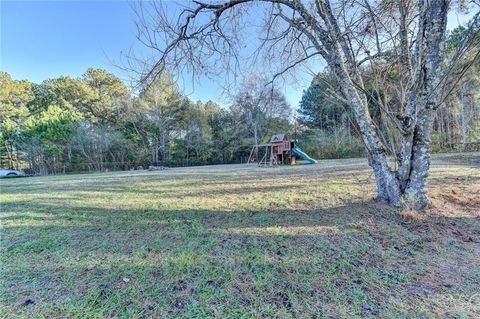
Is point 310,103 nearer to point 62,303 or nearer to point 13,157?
point 62,303

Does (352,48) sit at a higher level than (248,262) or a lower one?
higher

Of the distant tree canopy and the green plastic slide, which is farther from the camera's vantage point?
the distant tree canopy

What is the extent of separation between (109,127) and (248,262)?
24714mm

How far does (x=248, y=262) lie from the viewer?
80.8 inches

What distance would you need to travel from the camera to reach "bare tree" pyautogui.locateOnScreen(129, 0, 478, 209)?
124 inches

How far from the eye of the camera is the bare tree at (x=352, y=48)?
3158mm

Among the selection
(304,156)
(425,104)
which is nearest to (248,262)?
(425,104)

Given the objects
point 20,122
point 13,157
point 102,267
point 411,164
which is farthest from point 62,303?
point 13,157

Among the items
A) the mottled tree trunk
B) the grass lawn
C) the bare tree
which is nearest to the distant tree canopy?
the bare tree

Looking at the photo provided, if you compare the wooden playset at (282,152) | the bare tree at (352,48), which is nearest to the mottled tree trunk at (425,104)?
the bare tree at (352,48)

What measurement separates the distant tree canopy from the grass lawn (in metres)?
14.8

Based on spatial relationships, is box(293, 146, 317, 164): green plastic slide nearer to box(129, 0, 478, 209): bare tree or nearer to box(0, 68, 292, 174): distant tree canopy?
box(0, 68, 292, 174): distant tree canopy

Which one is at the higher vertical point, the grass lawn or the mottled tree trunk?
Result: the mottled tree trunk

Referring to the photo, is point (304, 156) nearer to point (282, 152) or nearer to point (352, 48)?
point (282, 152)
